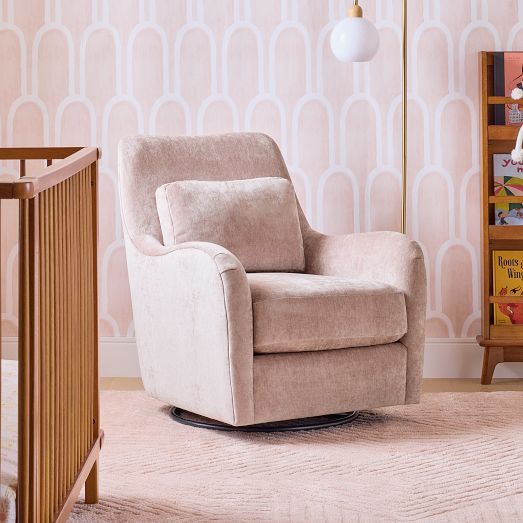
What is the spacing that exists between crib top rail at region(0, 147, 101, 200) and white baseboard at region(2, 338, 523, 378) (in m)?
1.70

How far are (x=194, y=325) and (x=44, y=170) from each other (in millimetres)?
1398

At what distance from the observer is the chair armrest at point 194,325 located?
269cm

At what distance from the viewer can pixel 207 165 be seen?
339 centimetres

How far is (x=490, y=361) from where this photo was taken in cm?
372

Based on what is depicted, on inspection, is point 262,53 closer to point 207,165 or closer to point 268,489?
point 207,165

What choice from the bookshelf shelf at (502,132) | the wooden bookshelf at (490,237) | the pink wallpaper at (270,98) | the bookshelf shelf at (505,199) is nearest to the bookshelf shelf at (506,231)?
the wooden bookshelf at (490,237)

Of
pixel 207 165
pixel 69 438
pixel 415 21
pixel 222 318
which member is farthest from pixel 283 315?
pixel 415 21

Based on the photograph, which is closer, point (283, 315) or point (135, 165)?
point (283, 315)

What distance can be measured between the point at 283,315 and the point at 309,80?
1.55 m

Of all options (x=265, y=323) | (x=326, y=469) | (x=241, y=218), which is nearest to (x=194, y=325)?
(x=265, y=323)

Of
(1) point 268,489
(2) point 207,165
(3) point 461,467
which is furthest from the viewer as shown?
(2) point 207,165

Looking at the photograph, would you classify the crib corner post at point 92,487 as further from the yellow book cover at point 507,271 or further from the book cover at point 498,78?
the book cover at point 498,78

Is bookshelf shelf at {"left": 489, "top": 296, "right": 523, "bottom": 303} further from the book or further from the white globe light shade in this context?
the white globe light shade

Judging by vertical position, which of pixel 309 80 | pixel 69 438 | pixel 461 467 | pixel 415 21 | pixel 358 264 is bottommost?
pixel 461 467
